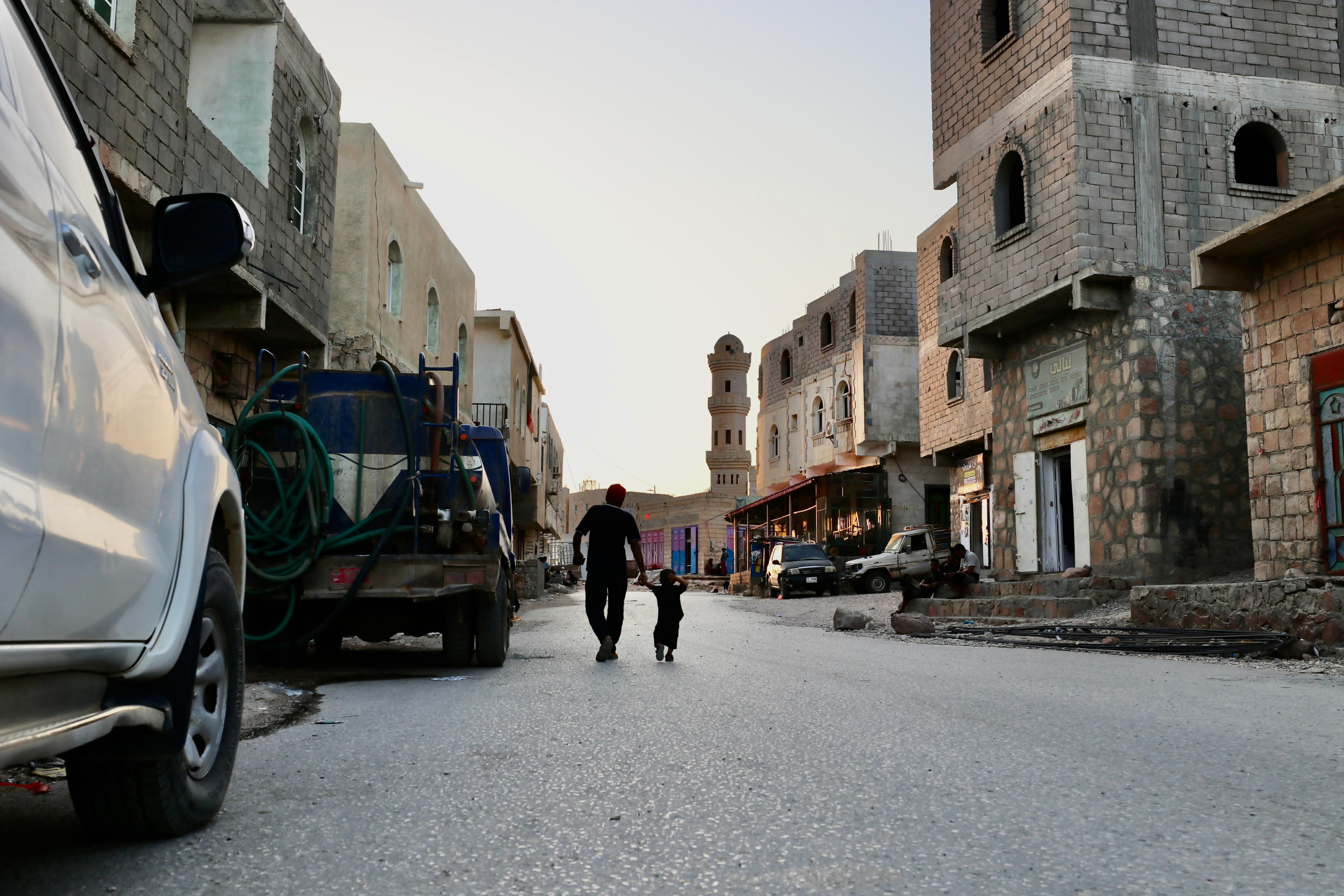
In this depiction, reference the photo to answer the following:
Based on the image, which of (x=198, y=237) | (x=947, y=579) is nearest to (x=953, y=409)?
(x=947, y=579)

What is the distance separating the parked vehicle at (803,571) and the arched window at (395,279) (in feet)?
47.5

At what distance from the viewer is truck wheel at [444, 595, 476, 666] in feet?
27.1

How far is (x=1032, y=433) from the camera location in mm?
19391

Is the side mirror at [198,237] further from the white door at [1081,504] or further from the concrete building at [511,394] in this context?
the concrete building at [511,394]

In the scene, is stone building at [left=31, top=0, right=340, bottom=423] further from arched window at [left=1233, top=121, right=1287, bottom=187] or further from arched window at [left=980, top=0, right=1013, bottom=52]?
arched window at [left=1233, top=121, right=1287, bottom=187]

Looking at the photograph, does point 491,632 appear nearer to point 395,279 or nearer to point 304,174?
point 304,174

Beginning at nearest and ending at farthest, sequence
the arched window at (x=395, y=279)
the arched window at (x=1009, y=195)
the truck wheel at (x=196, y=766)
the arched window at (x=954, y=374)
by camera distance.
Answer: the truck wheel at (x=196, y=766)
the arched window at (x=1009, y=195)
the arched window at (x=395, y=279)
the arched window at (x=954, y=374)

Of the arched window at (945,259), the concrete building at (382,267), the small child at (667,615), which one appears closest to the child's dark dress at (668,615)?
the small child at (667,615)

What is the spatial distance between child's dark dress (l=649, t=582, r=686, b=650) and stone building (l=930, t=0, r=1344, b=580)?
977cm

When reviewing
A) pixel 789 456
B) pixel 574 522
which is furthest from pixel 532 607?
pixel 574 522

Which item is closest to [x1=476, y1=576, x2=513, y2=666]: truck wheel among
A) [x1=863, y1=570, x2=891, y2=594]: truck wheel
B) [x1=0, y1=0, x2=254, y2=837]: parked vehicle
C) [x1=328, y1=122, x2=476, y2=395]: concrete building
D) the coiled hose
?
the coiled hose

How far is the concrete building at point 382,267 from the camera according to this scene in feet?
60.0

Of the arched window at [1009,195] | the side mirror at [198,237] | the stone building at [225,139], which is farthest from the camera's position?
the arched window at [1009,195]

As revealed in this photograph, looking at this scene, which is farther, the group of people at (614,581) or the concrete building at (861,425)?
the concrete building at (861,425)
